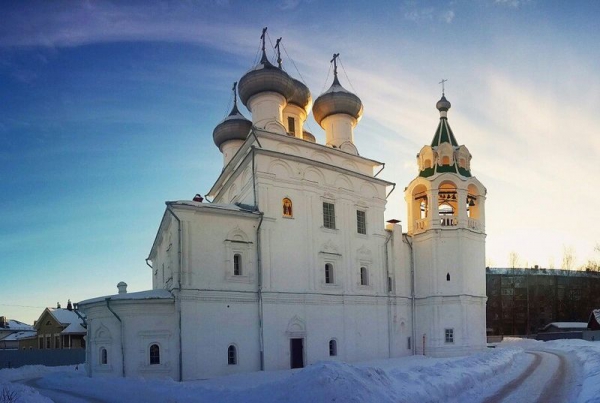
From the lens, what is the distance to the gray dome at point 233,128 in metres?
26.1

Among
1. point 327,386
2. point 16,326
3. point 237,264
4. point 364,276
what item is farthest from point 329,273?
point 16,326

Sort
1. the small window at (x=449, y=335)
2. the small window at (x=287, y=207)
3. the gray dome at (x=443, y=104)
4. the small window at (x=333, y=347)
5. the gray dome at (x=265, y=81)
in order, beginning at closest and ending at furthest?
the small window at (x=287, y=207), the small window at (x=333, y=347), the gray dome at (x=265, y=81), the small window at (x=449, y=335), the gray dome at (x=443, y=104)

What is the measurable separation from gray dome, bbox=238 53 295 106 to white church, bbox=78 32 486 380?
0.19ft

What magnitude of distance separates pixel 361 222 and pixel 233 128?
29.1 feet

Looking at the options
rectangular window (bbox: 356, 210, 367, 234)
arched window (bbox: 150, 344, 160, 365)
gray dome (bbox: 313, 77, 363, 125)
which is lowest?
arched window (bbox: 150, 344, 160, 365)

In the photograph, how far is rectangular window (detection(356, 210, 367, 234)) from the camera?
74.7 feet

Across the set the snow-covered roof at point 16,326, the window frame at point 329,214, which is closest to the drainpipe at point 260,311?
the window frame at point 329,214

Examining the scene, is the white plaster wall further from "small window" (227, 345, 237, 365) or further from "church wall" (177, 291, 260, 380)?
"small window" (227, 345, 237, 365)

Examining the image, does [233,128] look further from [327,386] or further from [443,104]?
[327,386]

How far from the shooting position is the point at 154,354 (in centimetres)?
1656

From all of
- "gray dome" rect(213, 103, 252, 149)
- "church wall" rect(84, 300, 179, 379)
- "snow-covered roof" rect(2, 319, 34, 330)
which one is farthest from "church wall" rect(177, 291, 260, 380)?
"snow-covered roof" rect(2, 319, 34, 330)

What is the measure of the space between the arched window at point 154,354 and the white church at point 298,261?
0.11 ft

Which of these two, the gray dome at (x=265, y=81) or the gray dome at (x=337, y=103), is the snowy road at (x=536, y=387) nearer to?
the gray dome at (x=337, y=103)

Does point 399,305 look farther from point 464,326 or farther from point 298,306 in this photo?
point 298,306
